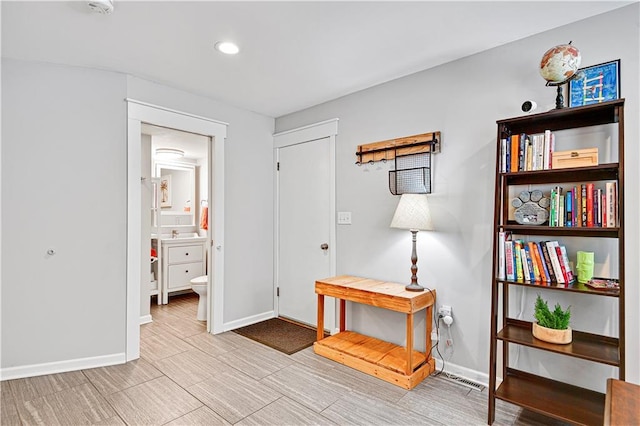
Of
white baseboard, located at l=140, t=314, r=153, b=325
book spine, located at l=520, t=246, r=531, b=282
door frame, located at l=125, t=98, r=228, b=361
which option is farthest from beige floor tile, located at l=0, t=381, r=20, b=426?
book spine, located at l=520, t=246, r=531, b=282

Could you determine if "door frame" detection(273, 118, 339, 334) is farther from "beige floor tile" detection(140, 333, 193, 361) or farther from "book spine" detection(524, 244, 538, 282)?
"book spine" detection(524, 244, 538, 282)

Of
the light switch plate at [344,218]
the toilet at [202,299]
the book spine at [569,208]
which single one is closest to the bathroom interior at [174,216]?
the toilet at [202,299]

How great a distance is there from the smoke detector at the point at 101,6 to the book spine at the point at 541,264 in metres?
2.84

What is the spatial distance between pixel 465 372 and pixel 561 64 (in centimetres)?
215

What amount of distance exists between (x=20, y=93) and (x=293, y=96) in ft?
7.23

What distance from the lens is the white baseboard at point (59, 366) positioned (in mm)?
2455

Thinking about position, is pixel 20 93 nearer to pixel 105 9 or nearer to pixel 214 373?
pixel 105 9

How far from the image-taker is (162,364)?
273 centimetres

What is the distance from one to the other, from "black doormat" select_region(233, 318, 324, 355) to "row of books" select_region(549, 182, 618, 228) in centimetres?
232

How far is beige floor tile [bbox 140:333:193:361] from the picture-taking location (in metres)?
2.91

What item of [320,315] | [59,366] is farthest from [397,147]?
[59,366]

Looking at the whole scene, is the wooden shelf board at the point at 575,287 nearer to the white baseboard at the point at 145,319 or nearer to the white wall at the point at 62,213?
the white wall at the point at 62,213

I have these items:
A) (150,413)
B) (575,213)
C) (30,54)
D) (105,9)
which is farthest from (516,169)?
(30,54)

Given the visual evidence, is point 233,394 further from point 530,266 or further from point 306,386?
point 530,266
